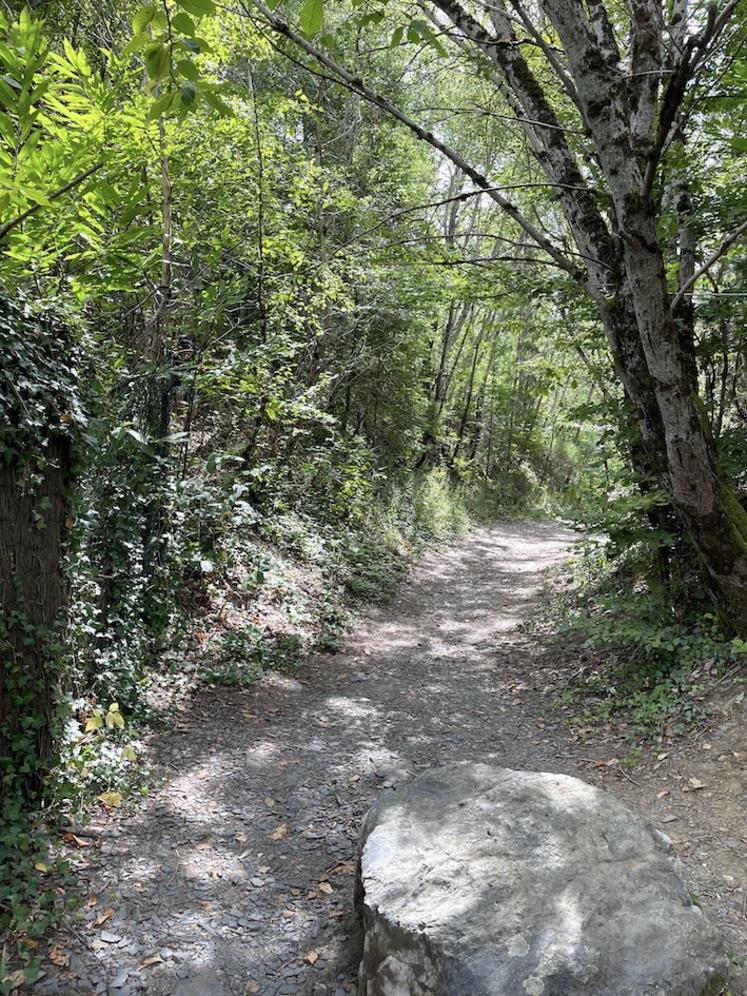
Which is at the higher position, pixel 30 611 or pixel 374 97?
pixel 374 97

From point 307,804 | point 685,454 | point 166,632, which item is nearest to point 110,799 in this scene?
point 307,804

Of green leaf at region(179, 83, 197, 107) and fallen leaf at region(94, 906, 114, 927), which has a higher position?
green leaf at region(179, 83, 197, 107)

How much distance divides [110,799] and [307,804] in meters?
1.29

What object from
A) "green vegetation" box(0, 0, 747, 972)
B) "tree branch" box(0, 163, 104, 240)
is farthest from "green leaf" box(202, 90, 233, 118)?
"tree branch" box(0, 163, 104, 240)

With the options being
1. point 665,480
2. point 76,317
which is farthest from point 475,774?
point 76,317

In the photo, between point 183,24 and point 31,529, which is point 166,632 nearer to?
point 31,529

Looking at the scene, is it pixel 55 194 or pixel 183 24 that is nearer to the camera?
pixel 183 24

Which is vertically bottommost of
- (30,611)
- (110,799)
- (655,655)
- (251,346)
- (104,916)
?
(104,916)

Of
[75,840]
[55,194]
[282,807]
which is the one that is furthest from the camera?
[282,807]

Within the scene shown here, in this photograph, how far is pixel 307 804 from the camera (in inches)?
169

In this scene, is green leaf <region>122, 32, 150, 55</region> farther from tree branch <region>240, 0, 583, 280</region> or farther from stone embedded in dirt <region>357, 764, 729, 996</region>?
stone embedded in dirt <region>357, 764, 729, 996</region>

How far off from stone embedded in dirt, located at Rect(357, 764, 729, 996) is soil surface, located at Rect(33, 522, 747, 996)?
1.90 ft

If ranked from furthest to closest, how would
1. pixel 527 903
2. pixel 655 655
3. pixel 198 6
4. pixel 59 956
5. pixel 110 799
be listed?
1. pixel 655 655
2. pixel 110 799
3. pixel 59 956
4. pixel 527 903
5. pixel 198 6

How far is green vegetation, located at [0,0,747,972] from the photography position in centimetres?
Answer: 330
